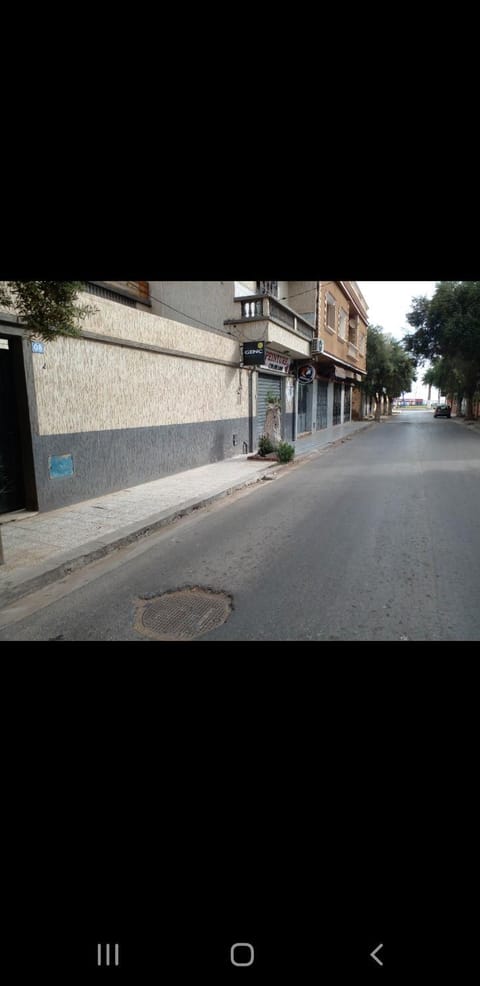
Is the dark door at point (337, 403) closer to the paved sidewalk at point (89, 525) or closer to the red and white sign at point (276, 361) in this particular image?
the red and white sign at point (276, 361)

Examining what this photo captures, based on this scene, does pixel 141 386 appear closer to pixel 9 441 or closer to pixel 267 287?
pixel 9 441

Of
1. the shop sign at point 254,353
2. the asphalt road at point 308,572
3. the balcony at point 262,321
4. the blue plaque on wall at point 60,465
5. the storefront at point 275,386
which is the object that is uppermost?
the balcony at point 262,321

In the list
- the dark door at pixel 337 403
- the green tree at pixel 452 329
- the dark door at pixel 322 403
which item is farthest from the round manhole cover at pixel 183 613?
the dark door at pixel 337 403

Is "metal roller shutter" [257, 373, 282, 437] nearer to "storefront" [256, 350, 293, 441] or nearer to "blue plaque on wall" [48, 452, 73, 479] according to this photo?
"storefront" [256, 350, 293, 441]

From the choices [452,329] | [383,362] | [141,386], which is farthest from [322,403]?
[141,386]

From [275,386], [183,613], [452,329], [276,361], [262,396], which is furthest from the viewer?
[452,329]

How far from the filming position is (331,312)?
79.0 ft

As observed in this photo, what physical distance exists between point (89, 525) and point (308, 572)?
3.56 metres

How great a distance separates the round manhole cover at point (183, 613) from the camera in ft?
12.0

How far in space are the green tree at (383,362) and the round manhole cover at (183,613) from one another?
37.6m

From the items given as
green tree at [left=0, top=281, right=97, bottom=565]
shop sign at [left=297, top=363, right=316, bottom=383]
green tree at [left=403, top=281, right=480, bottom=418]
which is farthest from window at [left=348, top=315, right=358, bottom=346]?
green tree at [left=0, top=281, right=97, bottom=565]

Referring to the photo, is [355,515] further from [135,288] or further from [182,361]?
[135,288]
